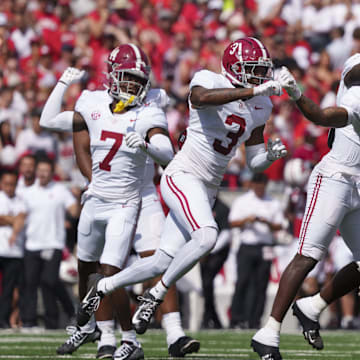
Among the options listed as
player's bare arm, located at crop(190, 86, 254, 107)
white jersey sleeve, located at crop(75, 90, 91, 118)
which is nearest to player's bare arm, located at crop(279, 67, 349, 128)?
player's bare arm, located at crop(190, 86, 254, 107)

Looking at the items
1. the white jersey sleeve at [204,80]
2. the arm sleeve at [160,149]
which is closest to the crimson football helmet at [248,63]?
the white jersey sleeve at [204,80]

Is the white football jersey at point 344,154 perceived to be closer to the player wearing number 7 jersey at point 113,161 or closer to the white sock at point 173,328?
the player wearing number 7 jersey at point 113,161

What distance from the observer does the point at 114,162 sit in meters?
6.59

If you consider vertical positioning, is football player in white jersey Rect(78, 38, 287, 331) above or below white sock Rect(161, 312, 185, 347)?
above

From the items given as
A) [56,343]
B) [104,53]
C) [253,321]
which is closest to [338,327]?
[253,321]

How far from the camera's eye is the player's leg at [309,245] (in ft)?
18.5

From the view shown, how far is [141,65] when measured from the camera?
21.8 ft

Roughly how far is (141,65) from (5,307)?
4.31 meters

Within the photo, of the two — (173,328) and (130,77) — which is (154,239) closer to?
(173,328)

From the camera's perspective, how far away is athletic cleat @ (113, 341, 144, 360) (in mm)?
6305

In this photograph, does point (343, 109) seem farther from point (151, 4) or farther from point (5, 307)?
point (151, 4)

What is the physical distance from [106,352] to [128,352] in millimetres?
365

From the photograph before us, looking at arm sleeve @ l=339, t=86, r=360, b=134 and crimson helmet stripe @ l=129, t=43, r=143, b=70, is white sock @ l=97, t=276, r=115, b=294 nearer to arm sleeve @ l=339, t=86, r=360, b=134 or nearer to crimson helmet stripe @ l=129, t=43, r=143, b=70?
crimson helmet stripe @ l=129, t=43, r=143, b=70

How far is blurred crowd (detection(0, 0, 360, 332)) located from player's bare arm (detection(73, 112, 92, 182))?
4.55 m
